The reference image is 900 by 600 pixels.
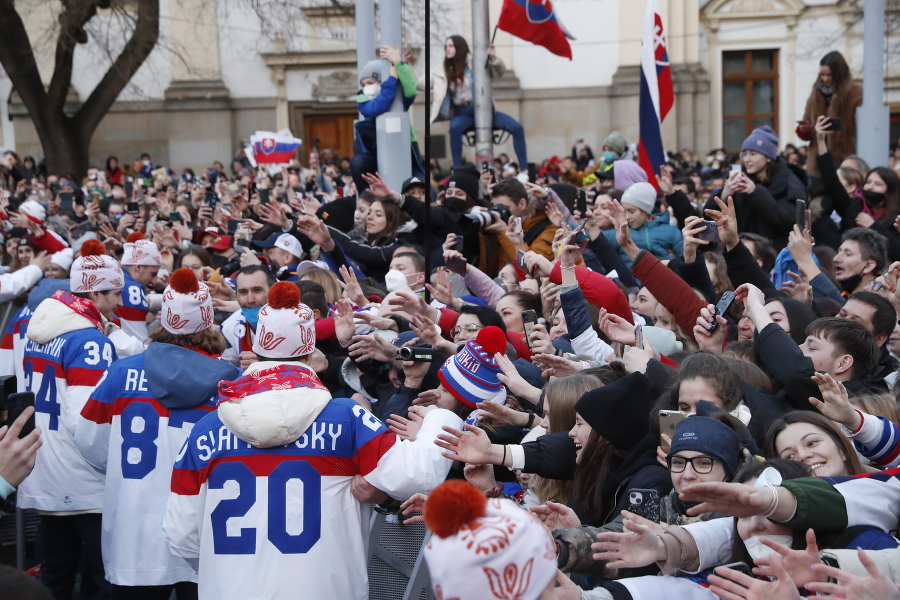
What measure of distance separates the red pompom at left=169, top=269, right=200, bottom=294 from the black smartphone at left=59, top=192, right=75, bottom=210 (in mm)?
10271

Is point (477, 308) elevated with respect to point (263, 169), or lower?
lower

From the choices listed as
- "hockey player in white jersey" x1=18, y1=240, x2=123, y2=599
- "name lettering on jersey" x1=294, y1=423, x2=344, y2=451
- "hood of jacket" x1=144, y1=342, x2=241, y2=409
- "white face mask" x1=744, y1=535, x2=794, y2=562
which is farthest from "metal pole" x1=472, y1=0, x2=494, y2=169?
"white face mask" x1=744, y1=535, x2=794, y2=562

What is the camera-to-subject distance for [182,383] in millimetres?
4840

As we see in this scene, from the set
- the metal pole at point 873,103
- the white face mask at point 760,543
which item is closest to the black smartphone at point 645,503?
the white face mask at point 760,543

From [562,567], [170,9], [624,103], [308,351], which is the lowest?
[562,567]

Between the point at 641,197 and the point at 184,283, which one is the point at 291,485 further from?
the point at 641,197

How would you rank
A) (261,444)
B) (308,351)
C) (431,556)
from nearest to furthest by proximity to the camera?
(431,556) → (261,444) → (308,351)

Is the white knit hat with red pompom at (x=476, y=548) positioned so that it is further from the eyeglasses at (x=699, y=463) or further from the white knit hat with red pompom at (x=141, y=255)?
the white knit hat with red pompom at (x=141, y=255)

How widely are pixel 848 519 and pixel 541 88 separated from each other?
25.1m

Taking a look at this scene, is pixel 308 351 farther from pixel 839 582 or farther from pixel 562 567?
pixel 839 582

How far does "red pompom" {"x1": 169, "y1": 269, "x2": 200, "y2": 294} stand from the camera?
16.1 feet

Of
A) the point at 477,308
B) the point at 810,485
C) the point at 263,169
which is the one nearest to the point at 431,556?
the point at 810,485

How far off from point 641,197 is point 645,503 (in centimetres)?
488

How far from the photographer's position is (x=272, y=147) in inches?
596
